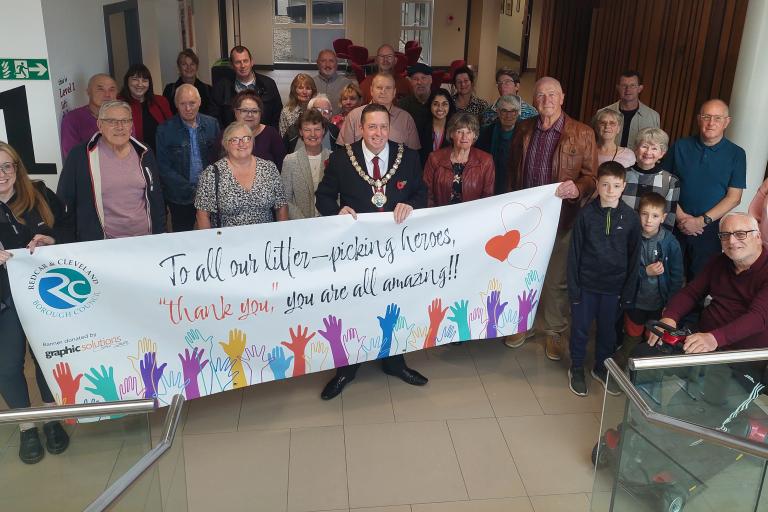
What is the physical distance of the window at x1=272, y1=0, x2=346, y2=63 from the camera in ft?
56.6

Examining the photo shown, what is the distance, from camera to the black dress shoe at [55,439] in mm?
3330

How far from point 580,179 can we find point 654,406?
1718mm

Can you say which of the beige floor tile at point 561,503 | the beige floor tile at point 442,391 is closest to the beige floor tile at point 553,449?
the beige floor tile at point 561,503

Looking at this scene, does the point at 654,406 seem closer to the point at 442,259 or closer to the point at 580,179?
the point at 442,259

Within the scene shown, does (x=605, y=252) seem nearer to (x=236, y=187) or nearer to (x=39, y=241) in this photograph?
(x=236, y=187)

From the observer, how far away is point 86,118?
4.52 metres

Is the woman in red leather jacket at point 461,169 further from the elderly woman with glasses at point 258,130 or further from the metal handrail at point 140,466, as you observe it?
the metal handrail at point 140,466

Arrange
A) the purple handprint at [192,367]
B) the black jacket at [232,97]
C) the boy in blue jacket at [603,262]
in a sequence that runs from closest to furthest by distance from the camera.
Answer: the purple handprint at [192,367]
the boy in blue jacket at [603,262]
the black jacket at [232,97]

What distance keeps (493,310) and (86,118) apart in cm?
278

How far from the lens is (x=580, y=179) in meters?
4.25

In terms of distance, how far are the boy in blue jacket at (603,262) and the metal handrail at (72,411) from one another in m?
2.44

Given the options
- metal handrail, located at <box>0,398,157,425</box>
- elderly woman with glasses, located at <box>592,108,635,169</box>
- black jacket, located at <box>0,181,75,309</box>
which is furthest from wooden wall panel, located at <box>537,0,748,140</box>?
metal handrail, located at <box>0,398,157,425</box>

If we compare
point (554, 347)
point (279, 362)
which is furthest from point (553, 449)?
point (279, 362)

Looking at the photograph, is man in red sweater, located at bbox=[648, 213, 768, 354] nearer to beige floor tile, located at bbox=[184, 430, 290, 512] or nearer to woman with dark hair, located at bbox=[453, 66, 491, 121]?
beige floor tile, located at bbox=[184, 430, 290, 512]
